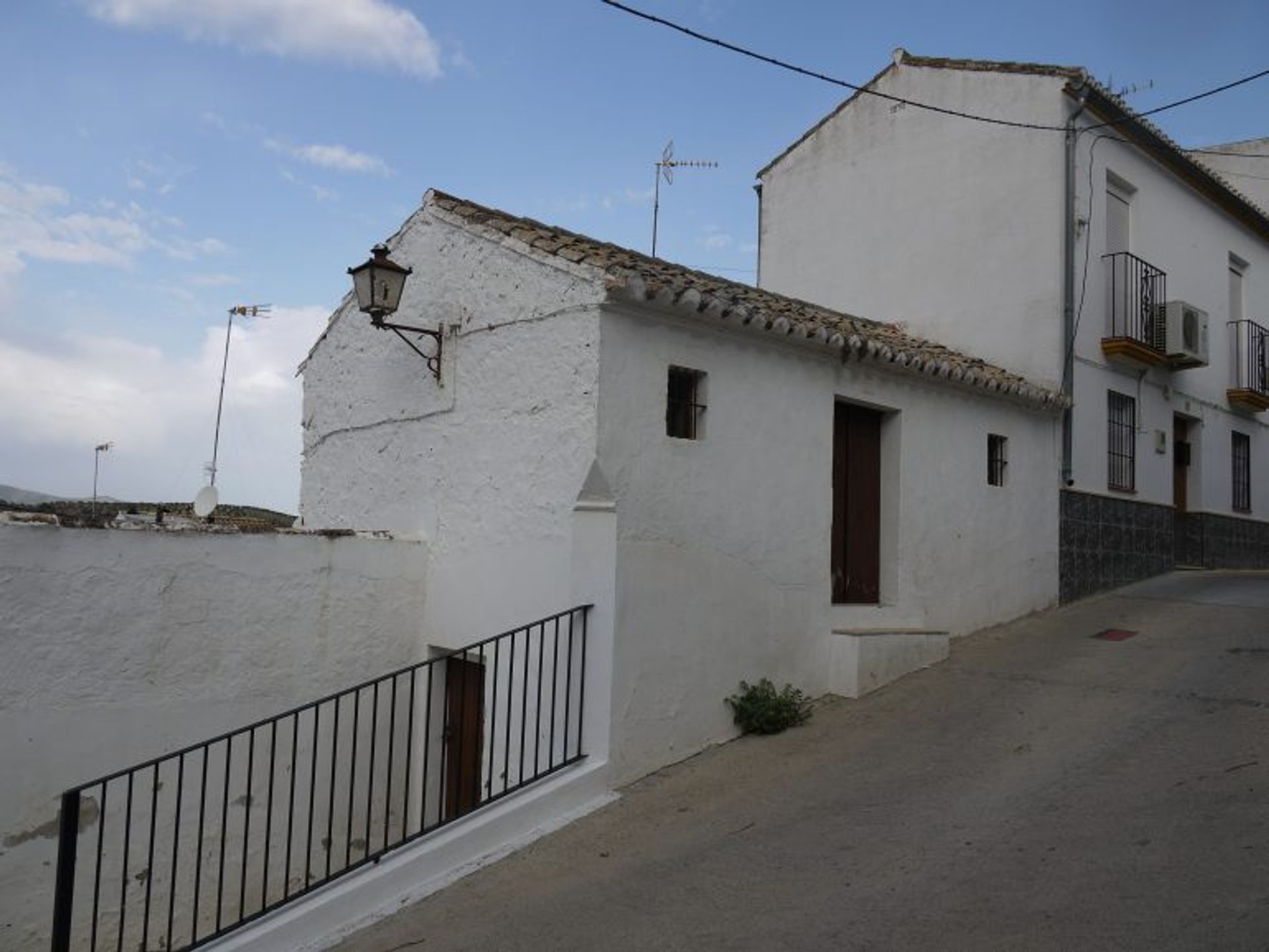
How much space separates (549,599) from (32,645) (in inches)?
120

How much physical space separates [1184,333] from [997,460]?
3.78 m

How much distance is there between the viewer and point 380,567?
25.8 feet

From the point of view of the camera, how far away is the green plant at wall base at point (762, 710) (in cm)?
740

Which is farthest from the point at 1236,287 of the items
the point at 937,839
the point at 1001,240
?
the point at 937,839

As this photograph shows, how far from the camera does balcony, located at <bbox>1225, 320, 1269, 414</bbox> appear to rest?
1473 centimetres

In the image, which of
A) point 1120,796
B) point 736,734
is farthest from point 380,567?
point 1120,796

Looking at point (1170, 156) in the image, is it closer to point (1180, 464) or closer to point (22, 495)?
point (1180, 464)

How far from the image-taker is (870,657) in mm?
8312

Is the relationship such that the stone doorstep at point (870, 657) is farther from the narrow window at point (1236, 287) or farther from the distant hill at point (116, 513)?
the narrow window at point (1236, 287)

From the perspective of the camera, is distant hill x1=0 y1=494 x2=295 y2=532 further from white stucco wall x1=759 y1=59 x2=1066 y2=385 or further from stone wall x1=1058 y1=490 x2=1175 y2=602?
stone wall x1=1058 y1=490 x2=1175 y2=602

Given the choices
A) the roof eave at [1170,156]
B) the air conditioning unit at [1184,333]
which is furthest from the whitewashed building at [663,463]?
the roof eave at [1170,156]

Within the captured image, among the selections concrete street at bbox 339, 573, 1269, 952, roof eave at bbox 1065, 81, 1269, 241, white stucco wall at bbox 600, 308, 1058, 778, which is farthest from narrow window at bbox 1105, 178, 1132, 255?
concrete street at bbox 339, 573, 1269, 952

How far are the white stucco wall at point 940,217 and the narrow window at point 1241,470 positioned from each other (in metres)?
5.74

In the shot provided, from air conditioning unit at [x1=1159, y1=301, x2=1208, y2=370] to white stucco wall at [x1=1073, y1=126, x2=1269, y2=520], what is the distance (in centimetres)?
44
